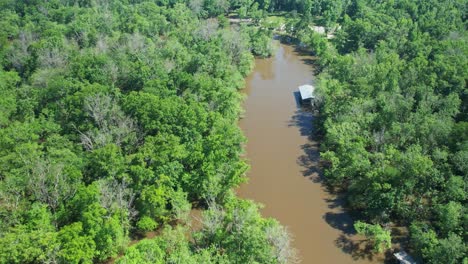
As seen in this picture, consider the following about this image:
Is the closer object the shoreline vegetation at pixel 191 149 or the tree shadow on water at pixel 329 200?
the shoreline vegetation at pixel 191 149

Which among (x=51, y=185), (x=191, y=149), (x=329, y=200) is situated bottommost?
(x=329, y=200)

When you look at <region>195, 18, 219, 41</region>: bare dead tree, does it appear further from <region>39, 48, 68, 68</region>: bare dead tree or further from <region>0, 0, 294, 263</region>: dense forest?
<region>39, 48, 68, 68</region>: bare dead tree

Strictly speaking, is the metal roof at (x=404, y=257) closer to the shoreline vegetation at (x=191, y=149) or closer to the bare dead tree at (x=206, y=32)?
the shoreline vegetation at (x=191, y=149)

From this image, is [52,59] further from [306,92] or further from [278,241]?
[278,241]

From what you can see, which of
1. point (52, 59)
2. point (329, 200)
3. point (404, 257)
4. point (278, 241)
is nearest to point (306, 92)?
point (329, 200)

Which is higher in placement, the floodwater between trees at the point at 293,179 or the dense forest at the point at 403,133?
the dense forest at the point at 403,133

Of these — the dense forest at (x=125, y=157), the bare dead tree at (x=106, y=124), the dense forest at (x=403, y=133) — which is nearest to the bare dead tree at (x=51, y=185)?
the dense forest at (x=125, y=157)

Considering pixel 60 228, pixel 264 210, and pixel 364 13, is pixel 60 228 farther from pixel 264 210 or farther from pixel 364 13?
pixel 364 13
